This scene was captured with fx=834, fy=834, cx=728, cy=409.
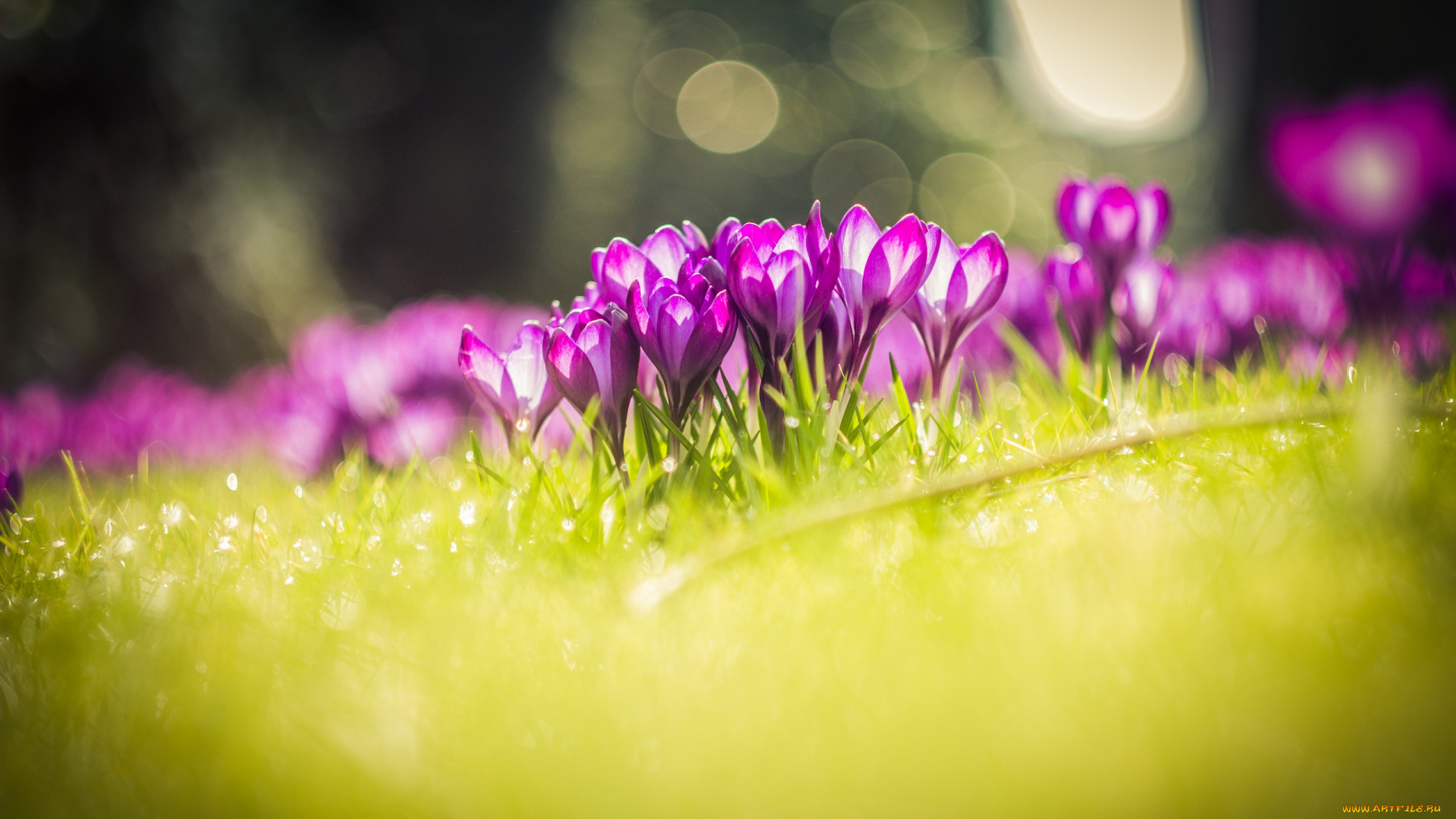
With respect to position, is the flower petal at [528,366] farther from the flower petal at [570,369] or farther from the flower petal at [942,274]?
the flower petal at [942,274]

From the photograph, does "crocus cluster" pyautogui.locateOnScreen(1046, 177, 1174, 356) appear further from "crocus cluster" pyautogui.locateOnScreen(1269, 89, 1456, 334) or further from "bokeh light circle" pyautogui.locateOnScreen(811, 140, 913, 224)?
"bokeh light circle" pyautogui.locateOnScreen(811, 140, 913, 224)

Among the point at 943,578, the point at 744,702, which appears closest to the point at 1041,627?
the point at 943,578

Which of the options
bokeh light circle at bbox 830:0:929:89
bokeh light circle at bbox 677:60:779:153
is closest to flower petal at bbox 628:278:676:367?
bokeh light circle at bbox 677:60:779:153

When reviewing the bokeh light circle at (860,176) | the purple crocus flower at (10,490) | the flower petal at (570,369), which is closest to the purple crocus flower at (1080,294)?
the flower petal at (570,369)

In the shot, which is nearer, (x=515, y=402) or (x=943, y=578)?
(x=943, y=578)

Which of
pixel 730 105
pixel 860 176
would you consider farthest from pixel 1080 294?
pixel 730 105

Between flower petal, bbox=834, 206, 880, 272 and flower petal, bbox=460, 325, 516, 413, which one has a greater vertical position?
flower petal, bbox=834, 206, 880, 272

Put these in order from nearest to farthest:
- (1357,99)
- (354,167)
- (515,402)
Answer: (515,402) < (1357,99) < (354,167)

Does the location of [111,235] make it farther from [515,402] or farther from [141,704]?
[141,704]
